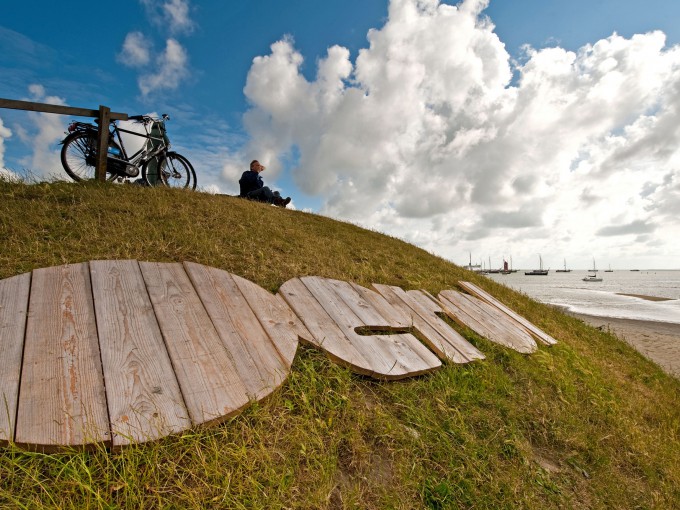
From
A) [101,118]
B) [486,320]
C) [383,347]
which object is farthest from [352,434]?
[101,118]

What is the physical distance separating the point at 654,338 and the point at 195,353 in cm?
1871

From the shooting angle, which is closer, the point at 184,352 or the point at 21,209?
the point at 184,352

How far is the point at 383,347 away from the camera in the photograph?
3.31 m

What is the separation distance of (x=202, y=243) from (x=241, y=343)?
2.39 meters

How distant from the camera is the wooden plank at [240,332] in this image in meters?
2.49

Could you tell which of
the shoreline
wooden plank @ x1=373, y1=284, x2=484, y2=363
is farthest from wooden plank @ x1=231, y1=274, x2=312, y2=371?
the shoreline

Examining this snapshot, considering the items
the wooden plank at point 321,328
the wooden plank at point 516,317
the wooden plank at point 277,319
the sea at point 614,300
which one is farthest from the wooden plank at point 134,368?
the sea at point 614,300

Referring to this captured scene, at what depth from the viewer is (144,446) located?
→ 1.90 meters

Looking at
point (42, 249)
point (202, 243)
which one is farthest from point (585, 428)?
point (42, 249)

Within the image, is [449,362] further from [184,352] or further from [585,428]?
[184,352]

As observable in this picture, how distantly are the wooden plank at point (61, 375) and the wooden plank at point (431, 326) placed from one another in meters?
2.97

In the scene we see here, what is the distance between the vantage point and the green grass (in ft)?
5.88

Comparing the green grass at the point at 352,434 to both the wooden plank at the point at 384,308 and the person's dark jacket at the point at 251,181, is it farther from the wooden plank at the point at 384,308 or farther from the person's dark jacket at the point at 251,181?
the person's dark jacket at the point at 251,181

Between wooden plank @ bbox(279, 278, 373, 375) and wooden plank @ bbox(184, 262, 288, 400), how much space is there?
476 millimetres
